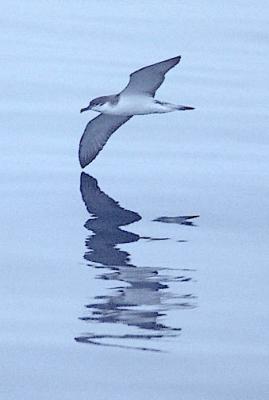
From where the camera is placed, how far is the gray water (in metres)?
7.23

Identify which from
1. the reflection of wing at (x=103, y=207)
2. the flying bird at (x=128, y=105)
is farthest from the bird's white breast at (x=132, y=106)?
the reflection of wing at (x=103, y=207)

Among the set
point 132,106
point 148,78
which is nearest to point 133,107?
point 132,106

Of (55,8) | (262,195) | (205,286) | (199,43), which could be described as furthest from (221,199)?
(55,8)

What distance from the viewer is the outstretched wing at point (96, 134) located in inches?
448

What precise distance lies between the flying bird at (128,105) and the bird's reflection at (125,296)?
1489mm

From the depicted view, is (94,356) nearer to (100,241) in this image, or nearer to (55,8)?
(100,241)

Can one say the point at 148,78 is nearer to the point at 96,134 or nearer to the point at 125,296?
the point at 96,134

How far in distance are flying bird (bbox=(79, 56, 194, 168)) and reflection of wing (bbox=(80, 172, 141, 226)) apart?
1.88 ft

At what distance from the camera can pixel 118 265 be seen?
8.83 metres

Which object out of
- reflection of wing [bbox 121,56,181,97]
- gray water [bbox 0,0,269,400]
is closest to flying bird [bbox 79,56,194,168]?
reflection of wing [bbox 121,56,181,97]

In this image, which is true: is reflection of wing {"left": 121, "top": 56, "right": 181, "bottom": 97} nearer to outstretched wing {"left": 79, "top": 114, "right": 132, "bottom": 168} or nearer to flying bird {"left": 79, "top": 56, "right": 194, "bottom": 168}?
flying bird {"left": 79, "top": 56, "right": 194, "bottom": 168}

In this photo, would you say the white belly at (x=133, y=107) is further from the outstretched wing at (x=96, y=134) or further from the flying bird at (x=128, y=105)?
the outstretched wing at (x=96, y=134)

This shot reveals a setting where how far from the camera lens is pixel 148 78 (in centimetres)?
1120

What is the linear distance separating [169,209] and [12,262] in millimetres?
1707
